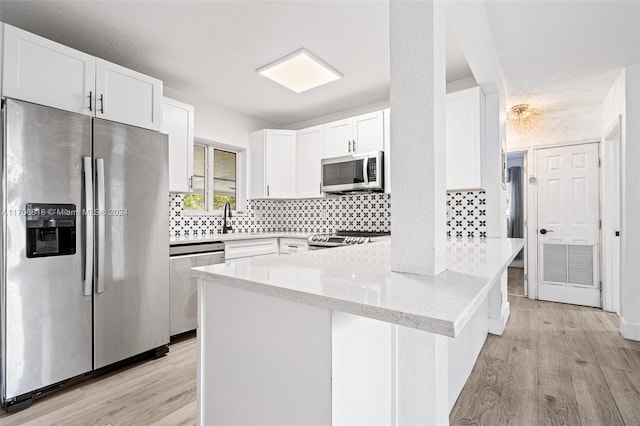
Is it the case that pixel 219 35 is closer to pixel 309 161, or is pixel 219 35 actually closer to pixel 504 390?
pixel 309 161

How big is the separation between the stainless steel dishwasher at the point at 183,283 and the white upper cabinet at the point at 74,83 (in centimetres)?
104

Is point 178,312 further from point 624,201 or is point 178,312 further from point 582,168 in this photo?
point 582,168

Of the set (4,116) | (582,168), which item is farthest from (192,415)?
(582,168)

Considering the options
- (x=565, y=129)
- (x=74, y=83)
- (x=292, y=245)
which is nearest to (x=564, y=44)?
(x=565, y=129)

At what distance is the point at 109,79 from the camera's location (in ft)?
7.30

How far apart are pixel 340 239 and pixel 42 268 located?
235cm

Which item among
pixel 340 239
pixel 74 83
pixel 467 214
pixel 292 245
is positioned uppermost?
pixel 74 83

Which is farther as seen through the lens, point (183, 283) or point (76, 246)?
point (183, 283)

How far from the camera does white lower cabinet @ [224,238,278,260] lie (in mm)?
3131

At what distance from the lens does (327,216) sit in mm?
4117

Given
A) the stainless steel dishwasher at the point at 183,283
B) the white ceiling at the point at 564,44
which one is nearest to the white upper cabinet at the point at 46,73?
the stainless steel dishwasher at the point at 183,283

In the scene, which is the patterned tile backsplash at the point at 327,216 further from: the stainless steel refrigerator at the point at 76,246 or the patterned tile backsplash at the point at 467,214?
the stainless steel refrigerator at the point at 76,246

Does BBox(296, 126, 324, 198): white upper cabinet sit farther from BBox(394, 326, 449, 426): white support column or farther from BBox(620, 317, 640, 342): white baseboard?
BBox(620, 317, 640, 342): white baseboard

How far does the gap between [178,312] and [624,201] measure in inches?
158
